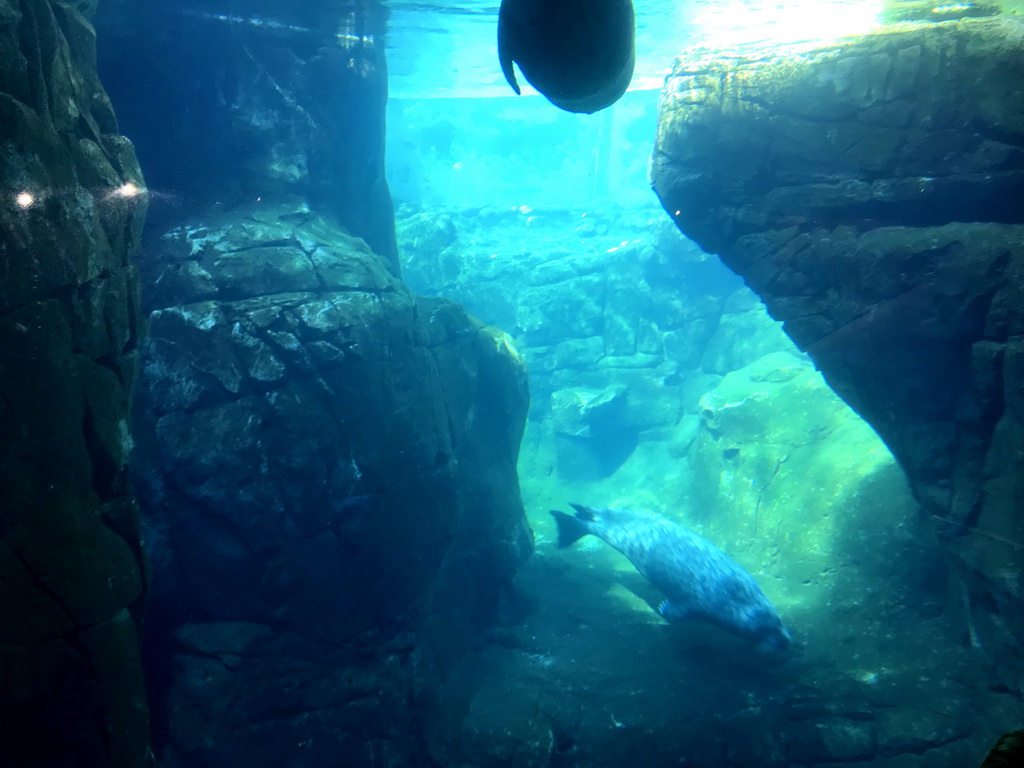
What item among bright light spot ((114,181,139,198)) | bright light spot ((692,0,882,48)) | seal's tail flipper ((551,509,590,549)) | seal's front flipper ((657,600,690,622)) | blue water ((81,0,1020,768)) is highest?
bright light spot ((692,0,882,48))

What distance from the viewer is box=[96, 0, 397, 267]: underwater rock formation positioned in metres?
8.04

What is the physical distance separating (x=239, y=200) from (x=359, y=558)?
18.9 feet

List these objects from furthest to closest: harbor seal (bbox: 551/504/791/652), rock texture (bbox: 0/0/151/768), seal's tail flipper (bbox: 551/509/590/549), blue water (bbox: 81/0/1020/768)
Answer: seal's tail flipper (bbox: 551/509/590/549), harbor seal (bbox: 551/504/791/652), blue water (bbox: 81/0/1020/768), rock texture (bbox: 0/0/151/768)

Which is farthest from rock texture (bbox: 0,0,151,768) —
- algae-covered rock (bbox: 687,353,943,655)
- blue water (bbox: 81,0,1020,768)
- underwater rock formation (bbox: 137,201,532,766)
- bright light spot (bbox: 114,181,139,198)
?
algae-covered rock (bbox: 687,353,943,655)

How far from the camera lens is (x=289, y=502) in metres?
6.36

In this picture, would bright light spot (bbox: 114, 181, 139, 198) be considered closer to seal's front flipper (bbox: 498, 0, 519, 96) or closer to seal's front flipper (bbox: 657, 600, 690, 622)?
seal's front flipper (bbox: 498, 0, 519, 96)

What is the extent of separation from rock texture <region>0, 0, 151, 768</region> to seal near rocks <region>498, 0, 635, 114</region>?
9.89 feet

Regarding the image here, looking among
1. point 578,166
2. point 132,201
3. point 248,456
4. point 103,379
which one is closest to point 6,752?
point 103,379

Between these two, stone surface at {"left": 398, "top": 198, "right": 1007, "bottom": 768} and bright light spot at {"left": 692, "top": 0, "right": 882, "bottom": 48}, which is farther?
bright light spot at {"left": 692, "top": 0, "right": 882, "bottom": 48}

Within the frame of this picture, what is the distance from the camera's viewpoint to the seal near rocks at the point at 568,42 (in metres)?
3.30

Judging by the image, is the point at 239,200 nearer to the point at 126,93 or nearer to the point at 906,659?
the point at 126,93

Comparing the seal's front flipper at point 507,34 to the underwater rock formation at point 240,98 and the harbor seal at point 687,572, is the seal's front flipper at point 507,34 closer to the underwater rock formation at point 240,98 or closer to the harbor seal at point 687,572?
the underwater rock formation at point 240,98

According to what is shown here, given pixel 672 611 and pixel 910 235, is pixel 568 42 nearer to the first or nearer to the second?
pixel 910 235

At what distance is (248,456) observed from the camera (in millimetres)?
6254
